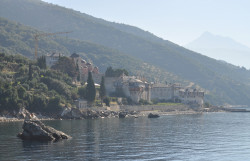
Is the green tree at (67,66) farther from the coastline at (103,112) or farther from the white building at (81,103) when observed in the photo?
the white building at (81,103)

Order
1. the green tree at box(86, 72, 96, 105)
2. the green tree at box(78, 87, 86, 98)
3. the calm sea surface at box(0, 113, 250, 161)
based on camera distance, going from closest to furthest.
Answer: the calm sea surface at box(0, 113, 250, 161) → the green tree at box(86, 72, 96, 105) → the green tree at box(78, 87, 86, 98)

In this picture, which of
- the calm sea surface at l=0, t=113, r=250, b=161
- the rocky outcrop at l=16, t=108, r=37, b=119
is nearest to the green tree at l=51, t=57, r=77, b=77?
the rocky outcrop at l=16, t=108, r=37, b=119

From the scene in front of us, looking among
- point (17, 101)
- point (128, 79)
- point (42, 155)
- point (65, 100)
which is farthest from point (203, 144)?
point (128, 79)

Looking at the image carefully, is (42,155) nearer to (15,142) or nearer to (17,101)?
(15,142)

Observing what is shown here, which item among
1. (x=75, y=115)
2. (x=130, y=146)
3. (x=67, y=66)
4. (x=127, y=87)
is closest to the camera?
(x=130, y=146)

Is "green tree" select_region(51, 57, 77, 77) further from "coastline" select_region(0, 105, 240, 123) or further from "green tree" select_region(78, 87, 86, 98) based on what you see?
"coastline" select_region(0, 105, 240, 123)

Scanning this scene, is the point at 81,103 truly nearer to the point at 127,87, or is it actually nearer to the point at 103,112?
the point at 103,112

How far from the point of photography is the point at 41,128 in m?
83.1

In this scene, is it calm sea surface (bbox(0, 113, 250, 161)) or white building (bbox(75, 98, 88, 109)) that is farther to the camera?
white building (bbox(75, 98, 88, 109))

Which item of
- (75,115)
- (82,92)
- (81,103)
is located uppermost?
(82,92)

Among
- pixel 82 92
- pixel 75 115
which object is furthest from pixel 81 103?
pixel 75 115

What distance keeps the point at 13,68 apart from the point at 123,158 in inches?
3866

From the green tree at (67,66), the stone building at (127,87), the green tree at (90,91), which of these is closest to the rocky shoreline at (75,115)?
the green tree at (90,91)

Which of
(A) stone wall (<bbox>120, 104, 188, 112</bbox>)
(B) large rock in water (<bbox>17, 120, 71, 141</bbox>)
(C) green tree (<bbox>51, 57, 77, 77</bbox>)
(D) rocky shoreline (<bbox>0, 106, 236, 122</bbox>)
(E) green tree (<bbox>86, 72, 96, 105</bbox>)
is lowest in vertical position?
(B) large rock in water (<bbox>17, 120, 71, 141</bbox>)
